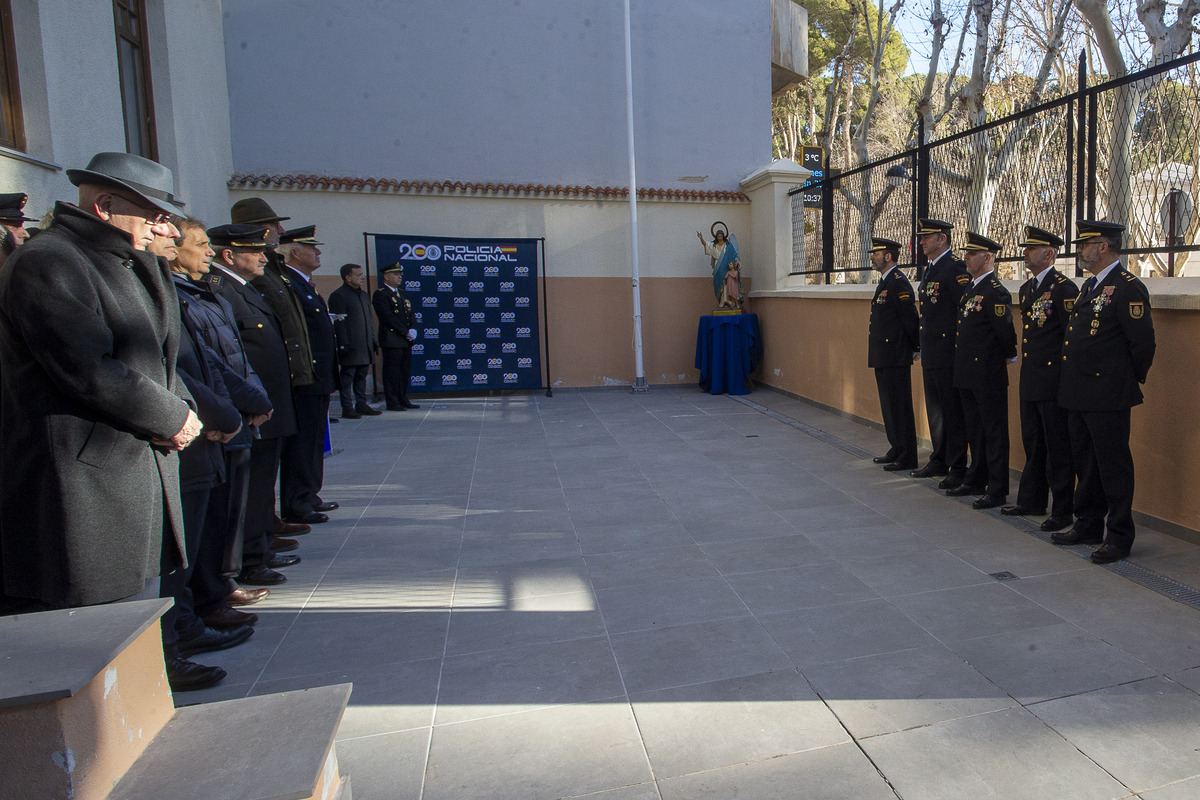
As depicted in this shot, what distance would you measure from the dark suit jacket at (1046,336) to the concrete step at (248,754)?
4056mm

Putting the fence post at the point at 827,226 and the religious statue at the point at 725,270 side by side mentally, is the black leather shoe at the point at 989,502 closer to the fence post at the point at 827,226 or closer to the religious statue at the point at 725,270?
the fence post at the point at 827,226

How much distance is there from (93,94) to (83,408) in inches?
224

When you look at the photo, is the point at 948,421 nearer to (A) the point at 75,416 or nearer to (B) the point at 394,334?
(A) the point at 75,416

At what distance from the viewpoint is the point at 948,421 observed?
545cm

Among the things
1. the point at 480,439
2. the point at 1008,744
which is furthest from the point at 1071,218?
the point at 480,439

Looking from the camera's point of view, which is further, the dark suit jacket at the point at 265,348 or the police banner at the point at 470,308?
the police banner at the point at 470,308

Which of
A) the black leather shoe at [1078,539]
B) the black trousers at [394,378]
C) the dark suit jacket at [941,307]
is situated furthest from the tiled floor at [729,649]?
the black trousers at [394,378]

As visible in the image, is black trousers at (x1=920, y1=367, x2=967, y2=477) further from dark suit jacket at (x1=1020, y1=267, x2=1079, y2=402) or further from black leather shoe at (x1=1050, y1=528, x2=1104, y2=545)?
black leather shoe at (x1=1050, y1=528, x2=1104, y2=545)

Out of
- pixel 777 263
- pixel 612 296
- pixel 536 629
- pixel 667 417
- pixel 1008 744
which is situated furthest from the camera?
pixel 612 296

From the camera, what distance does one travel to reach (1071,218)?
5168mm

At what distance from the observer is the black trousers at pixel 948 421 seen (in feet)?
17.7

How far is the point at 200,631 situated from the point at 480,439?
4.63 meters

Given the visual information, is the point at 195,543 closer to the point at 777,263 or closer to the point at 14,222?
the point at 14,222

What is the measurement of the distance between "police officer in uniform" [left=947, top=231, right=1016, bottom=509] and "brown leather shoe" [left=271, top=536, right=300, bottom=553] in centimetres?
423
